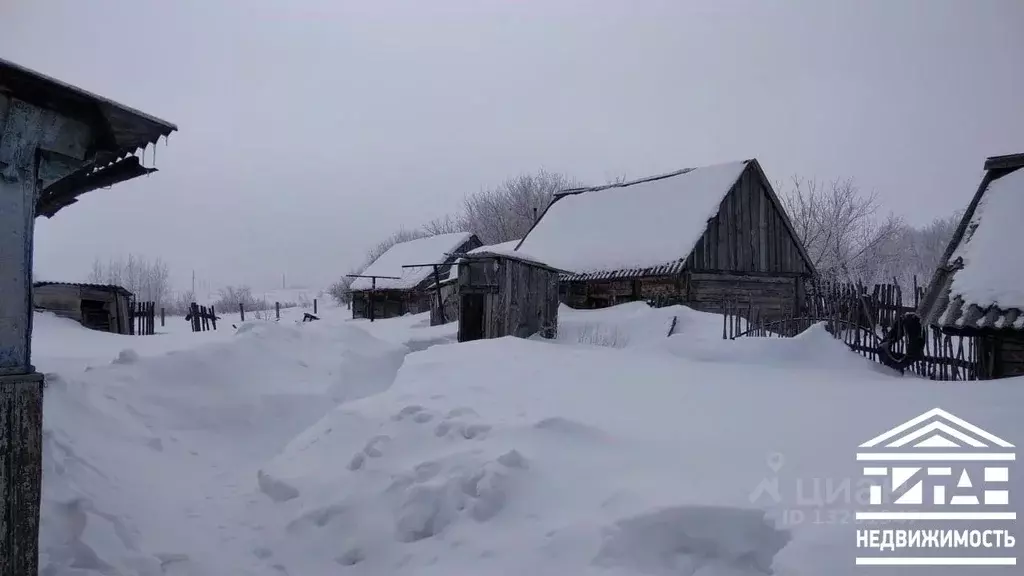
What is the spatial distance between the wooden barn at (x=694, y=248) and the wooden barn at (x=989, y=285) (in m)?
6.69

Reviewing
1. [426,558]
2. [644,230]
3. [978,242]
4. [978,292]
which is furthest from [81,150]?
[644,230]

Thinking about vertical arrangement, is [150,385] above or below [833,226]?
below

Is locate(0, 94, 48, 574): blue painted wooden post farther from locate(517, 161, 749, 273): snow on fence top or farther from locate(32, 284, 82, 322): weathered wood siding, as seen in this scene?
locate(32, 284, 82, 322): weathered wood siding

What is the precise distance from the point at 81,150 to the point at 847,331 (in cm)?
1180

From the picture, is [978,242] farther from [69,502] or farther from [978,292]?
[69,502]

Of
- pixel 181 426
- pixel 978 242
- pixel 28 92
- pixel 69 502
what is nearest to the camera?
pixel 28 92

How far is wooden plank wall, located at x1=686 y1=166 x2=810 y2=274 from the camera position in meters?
16.3

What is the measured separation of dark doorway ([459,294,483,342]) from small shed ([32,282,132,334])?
47.3 feet

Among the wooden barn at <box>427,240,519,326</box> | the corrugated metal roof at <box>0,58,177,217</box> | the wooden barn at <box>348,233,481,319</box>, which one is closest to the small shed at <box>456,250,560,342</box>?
the wooden barn at <box>427,240,519,326</box>

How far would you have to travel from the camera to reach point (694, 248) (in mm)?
15766

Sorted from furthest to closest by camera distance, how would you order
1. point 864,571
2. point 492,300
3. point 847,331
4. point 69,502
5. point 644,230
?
point 644,230, point 492,300, point 847,331, point 69,502, point 864,571

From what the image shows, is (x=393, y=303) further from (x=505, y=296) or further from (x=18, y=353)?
(x=18, y=353)

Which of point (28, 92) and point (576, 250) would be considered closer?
point (28, 92)

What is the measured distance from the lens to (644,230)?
17.9 meters
